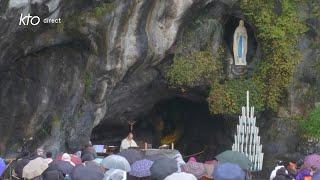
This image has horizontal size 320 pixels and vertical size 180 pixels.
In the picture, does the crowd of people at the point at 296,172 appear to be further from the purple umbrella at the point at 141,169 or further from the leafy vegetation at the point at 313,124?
the leafy vegetation at the point at 313,124

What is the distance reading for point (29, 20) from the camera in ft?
45.3

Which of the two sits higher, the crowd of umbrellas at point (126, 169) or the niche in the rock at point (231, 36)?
the niche in the rock at point (231, 36)

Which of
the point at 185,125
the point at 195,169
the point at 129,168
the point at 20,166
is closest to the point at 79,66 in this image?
the point at 20,166

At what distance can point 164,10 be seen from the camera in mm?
15992

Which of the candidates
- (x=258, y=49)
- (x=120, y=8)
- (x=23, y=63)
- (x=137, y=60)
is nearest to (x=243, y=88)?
(x=258, y=49)

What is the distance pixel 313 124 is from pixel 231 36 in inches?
144

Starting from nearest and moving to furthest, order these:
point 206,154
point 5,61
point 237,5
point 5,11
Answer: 1. point 5,11
2. point 5,61
3. point 237,5
4. point 206,154

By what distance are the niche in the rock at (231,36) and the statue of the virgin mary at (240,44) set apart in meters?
0.25

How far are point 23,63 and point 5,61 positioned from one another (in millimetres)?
990

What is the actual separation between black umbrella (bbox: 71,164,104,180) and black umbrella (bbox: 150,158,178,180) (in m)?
1.04

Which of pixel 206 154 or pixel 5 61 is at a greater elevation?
pixel 5 61

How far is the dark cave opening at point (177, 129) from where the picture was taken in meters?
20.1

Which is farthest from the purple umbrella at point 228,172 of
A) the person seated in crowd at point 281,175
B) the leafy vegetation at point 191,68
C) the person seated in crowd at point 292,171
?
the leafy vegetation at point 191,68

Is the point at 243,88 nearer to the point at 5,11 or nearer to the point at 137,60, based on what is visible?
the point at 137,60
